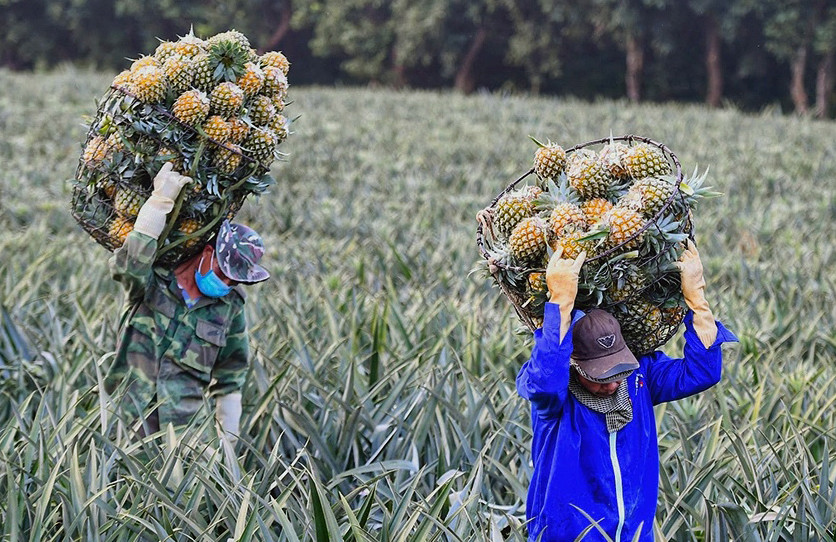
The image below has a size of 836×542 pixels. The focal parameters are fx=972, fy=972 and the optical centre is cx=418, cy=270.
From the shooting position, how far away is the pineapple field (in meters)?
2.85

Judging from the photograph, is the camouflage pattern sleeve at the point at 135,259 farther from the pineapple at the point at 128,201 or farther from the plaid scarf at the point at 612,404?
the plaid scarf at the point at 612,404

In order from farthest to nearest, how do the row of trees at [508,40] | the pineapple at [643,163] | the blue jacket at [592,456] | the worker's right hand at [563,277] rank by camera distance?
the row of trees at [508,40] → the pineapple at [643,163] → the blue jacket at [592,456] → the worker's right hand at [563,277]

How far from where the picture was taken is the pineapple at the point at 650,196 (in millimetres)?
2488

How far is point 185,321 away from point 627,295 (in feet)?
5.26

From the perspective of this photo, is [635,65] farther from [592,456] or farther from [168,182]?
[592,456]

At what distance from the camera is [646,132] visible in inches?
563

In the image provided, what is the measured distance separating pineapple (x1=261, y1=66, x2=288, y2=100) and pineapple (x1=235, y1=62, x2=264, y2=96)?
0.15ft

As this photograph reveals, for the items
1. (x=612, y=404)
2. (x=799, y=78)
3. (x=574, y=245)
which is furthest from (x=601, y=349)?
(x=799, y=78)

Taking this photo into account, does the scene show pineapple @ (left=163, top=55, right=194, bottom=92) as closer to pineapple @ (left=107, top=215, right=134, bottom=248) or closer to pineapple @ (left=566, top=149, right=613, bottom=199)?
pineapple @ (left=107, top=215, right=134, bottom=248)

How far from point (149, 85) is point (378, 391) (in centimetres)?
154

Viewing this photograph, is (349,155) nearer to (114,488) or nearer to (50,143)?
(50,143)

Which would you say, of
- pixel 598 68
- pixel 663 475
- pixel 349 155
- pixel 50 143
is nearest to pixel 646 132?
pixel 349 155

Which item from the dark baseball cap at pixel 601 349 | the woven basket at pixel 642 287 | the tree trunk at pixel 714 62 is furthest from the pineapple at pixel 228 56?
the tree trunk at pixel 714 62

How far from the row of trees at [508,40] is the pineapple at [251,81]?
24201 mm
